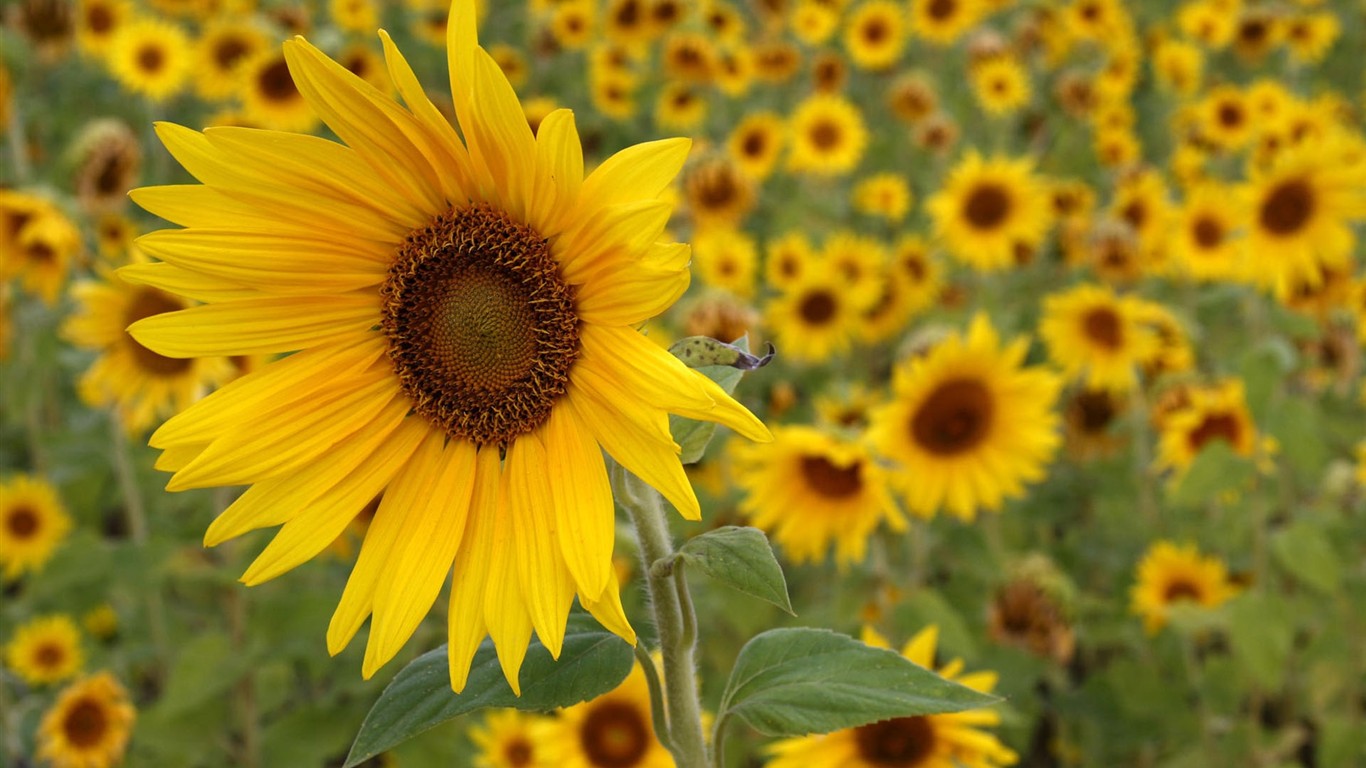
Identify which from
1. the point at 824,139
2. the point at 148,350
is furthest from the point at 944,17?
the point at 148,350

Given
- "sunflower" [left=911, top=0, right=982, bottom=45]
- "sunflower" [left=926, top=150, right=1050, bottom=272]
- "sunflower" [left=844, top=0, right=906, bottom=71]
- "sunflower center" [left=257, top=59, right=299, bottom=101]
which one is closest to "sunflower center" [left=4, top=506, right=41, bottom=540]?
"sunflower center" [left=257, top=59, right=299, bottom=101]

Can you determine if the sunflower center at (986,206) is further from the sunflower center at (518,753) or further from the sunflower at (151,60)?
the sunflower at (151,60)

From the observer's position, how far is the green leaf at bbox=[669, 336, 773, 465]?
1.11 m

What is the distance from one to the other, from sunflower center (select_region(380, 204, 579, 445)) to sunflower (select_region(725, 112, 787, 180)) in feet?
15.7

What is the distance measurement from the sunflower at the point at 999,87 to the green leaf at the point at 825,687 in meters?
5.54

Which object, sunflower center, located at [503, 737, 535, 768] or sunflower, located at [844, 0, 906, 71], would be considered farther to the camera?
sunflower, located at [844, 0, 906, 71]

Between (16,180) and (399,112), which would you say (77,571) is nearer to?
(16,180)

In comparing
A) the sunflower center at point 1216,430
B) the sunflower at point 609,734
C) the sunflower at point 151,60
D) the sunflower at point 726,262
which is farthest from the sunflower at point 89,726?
the sunflower at point 151,60

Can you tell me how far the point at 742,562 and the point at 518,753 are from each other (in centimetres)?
181

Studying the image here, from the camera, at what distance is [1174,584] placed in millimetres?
3293

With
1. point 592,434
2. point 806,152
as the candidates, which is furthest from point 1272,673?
point 806,152

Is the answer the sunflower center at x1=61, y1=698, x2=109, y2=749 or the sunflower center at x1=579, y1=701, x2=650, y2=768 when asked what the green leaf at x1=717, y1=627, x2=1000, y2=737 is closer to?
the sunflower center at x1=579, y1=701, x2=650, y2=768

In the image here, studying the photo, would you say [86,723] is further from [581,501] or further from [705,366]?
[705,366]

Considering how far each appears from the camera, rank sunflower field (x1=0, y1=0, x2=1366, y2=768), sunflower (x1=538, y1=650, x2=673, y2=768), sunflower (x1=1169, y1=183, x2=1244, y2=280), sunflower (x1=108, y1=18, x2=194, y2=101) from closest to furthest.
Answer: sunflower field (x1=0, y1=0, x2=1366, y2=768) < sunflower (x1=538, y1=650, x2=673, y2=768) < sunflower (x1=1169, y1=183, x2=1244, y2=280) < sunflower (x1=108, y1=18, x2=194, y2=101)
